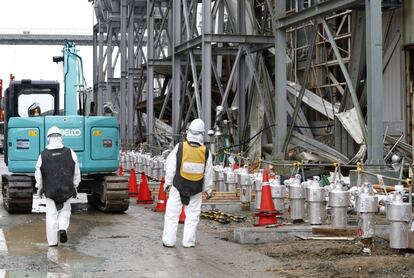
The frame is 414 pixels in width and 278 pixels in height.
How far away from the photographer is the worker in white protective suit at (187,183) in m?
10.3

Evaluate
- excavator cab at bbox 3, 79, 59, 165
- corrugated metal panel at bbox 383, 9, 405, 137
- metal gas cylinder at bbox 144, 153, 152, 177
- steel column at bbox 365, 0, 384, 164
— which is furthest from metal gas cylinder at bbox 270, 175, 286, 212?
metal gas cylinder at bbox 144, 153, 152, 177

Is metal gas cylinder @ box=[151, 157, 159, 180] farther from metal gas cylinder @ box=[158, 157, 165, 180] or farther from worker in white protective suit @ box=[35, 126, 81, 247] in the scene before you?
worker in white protective suit @ box=[35, 126, 81, 247]

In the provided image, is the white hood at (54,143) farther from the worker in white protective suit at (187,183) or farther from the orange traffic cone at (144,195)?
the orange traffic cone at (144,195)

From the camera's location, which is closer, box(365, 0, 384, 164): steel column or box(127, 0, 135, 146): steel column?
box(365, 0, 384, 164): steel column

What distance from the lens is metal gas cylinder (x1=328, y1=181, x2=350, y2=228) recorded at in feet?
34.1

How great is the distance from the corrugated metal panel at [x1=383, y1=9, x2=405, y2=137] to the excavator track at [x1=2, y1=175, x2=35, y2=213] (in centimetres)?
828

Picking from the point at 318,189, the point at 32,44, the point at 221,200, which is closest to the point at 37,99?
the point at 221,200

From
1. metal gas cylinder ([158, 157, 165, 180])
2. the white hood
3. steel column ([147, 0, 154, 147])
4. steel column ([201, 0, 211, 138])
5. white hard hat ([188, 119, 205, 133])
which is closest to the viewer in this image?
white hard hat ([188, 119, 205, 133])

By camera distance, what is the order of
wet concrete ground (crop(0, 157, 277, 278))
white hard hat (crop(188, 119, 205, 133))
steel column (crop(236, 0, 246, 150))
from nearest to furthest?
wet concrete ground (crop(0, 157, 277, 278)), white hard hat (crop(188, 119, 205, 133)), steel column (crop(236, 0, 246, 150))

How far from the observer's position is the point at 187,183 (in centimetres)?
1038

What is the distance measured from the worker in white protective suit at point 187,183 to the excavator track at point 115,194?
441 cm

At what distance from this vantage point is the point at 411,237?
9.48 metres

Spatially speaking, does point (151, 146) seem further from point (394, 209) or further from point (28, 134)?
Result: point (394, 209)

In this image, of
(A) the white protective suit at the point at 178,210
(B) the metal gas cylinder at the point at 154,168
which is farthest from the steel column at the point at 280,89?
(A) the white protective suit at the point at 178,210
